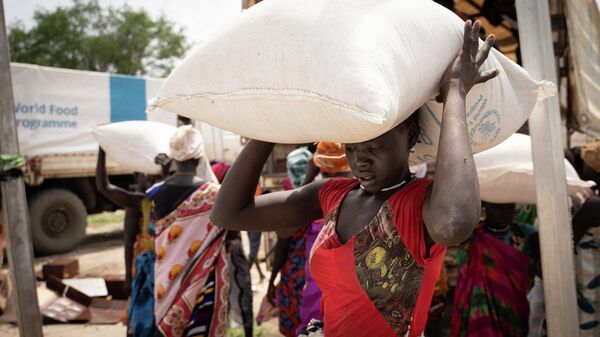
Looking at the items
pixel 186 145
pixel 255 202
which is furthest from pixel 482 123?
pixel 186 145

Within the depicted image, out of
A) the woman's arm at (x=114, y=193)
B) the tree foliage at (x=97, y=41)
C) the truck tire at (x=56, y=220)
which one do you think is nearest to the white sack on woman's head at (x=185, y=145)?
the woman's arm at (x=114, y=193)

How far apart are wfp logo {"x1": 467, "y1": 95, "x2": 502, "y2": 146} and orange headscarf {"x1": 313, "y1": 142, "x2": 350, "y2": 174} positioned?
152 centimetres

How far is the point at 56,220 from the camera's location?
27.5ft

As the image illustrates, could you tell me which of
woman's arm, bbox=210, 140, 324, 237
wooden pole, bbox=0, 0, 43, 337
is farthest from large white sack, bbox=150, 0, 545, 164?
wooden pole, bbox=0, 0, 43, 337

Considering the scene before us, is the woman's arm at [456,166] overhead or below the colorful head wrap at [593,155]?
overhead

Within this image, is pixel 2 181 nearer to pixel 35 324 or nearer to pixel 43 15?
pixel 35 324

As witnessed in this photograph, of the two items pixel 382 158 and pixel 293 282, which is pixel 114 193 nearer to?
pixel 293 282

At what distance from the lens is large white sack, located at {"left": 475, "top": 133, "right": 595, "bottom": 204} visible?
226cm

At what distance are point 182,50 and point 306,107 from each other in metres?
28.3

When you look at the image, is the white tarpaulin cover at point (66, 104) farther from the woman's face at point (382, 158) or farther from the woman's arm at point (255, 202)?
the woman's face at point (382, 158)

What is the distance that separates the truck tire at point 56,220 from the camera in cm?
809

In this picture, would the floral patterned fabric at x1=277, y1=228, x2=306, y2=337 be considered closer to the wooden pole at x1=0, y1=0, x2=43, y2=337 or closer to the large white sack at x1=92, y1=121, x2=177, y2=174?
the large white sack at x1=92, y1=121, x2=177, y2=174

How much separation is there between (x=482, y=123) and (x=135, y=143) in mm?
2800

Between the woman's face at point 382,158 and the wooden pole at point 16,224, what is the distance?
5.64 feet
